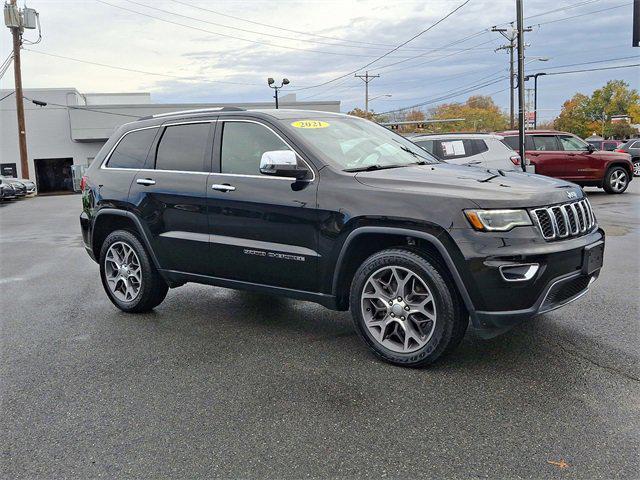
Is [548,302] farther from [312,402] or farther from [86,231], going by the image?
[86,231]

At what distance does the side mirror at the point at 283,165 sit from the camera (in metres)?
4.26

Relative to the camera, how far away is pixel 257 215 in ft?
15.0

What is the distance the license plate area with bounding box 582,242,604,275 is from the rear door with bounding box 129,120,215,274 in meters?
2.93

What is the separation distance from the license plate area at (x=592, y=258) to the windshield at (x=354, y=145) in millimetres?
1526

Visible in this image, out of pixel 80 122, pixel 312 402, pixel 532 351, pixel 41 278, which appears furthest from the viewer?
pixel 80 122

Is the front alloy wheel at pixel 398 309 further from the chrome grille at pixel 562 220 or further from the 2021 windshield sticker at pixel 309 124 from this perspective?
the 2021 windshield sticker at pixel 309 124

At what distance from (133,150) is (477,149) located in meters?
9.36

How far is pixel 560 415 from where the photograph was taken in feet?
10.7

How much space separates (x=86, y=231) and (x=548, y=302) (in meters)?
4.57

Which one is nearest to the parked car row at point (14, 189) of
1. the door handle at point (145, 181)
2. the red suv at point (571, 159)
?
the red suv at point (571, 159)

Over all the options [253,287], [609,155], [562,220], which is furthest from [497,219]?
[609,155]

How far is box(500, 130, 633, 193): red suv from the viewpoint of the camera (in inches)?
634

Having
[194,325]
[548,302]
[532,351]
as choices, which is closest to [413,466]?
[548,302]

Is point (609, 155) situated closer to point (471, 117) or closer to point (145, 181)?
point (145, 181)
